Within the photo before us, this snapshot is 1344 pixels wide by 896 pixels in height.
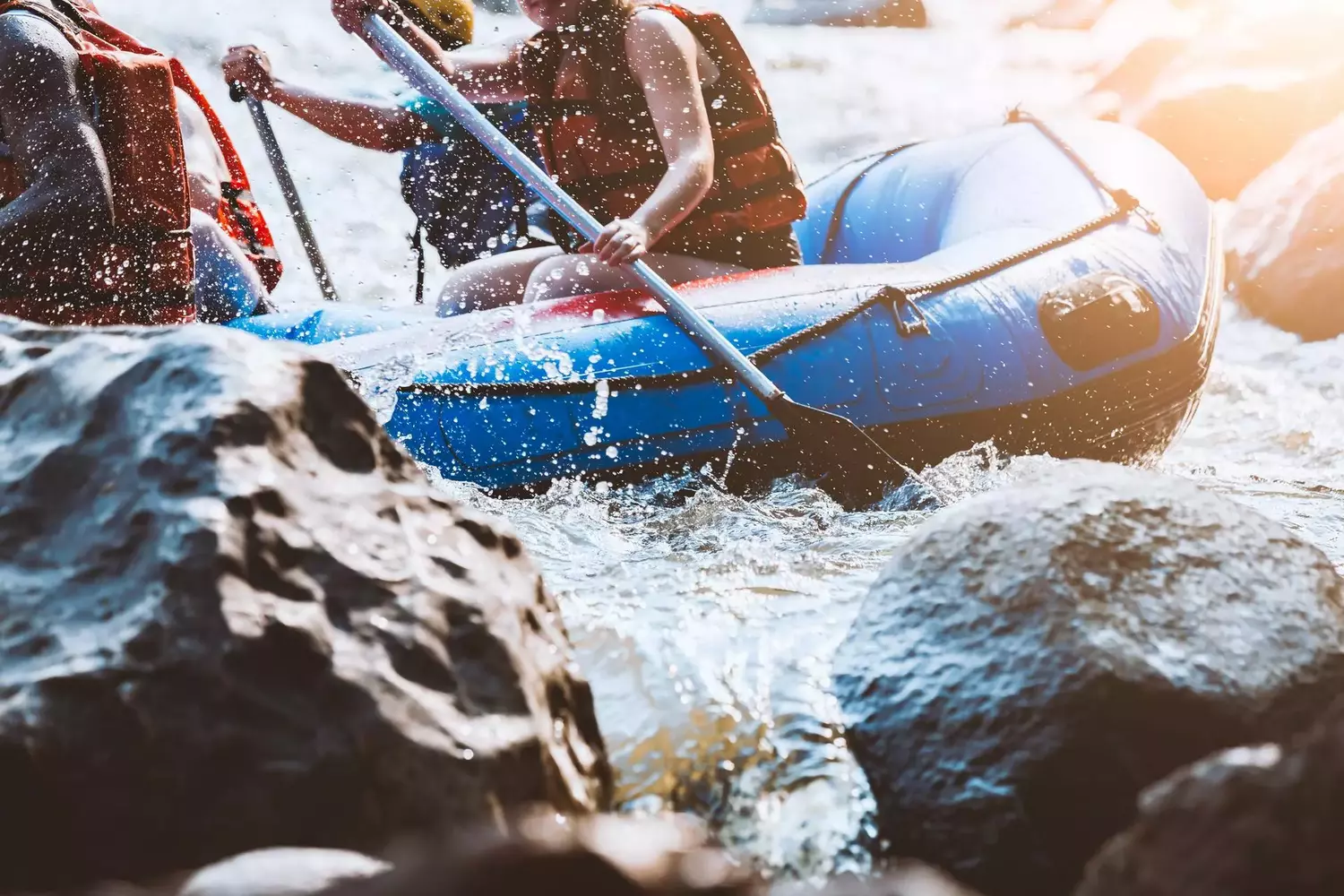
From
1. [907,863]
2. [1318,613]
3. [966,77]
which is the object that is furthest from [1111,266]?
[966,77]

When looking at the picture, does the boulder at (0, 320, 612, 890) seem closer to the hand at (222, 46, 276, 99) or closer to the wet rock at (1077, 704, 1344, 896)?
the wet rock at (1077, 704, 1344, 896)

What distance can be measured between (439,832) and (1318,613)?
4.27ft

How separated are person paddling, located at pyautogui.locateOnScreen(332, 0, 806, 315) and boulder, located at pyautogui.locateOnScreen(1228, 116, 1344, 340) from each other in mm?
4656

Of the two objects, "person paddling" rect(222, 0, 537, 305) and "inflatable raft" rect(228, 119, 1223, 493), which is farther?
"person paddling" rect(222, 0, 537, 305)

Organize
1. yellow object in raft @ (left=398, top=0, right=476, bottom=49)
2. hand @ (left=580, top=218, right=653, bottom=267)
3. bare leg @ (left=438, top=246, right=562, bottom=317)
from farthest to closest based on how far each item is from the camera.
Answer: yellow object in raft @ (left=398, top=0, right=476, bottom=49)
bare leg @ (left=438, top=246, right=562, bottom=317)
hand @ (left=580, top=218, right=653, bottom=267)

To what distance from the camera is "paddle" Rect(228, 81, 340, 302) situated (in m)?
3.92

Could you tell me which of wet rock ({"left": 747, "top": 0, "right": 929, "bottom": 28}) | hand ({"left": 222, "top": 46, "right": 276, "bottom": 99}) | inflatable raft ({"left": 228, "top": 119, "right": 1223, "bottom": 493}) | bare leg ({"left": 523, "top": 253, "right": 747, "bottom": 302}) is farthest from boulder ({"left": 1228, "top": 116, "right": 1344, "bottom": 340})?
wet rock ({"left": 747, "top": 0, "right": 929, "bottom": 28})

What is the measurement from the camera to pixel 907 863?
1340mm

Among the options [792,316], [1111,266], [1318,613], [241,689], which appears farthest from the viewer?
[1111,266]

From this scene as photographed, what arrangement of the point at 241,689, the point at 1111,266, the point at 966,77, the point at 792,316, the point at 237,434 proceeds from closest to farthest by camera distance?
the point at 241,689 → the point at 237,434 → the point at 792,316 → the point at 1111,266 → the point at 966,77

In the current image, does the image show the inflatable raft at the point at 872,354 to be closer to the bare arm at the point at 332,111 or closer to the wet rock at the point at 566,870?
the bare arm at the point at 332,111

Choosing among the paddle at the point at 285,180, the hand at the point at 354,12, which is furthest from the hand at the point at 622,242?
the paddle at the point at 285,180

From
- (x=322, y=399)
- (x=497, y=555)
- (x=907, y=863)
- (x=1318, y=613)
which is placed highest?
(x=322, y=399)

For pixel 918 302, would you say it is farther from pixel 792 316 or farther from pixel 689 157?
pixel 689 157
